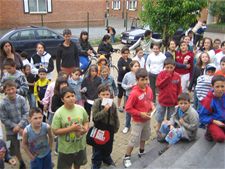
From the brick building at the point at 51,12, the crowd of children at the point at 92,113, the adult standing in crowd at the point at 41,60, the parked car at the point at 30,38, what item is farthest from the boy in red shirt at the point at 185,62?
the brick building at the point at 51,12

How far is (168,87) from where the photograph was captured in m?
5.82

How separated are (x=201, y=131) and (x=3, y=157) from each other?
3.41 meters

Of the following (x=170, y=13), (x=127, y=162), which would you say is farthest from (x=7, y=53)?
(x=170, y=13)

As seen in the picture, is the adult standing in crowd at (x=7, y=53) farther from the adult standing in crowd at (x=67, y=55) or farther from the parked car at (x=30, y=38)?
the parked car at (x=30, y=38)

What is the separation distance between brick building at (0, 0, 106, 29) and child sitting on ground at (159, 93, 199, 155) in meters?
21.8

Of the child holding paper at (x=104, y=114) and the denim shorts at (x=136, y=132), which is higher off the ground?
the child holding paper at (x=104, y=114)

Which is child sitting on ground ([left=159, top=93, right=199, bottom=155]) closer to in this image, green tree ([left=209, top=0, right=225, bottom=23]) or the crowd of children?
the crowd of children

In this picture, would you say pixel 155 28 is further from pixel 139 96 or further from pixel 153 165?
pixel 153 165

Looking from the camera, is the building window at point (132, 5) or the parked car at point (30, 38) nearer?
the parked car at point (30, 38)

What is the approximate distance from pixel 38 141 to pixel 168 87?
9.20 feet

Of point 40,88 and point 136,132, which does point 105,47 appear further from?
point 136,132

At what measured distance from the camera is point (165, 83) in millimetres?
5820

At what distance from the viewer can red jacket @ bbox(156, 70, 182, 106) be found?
5805 mm

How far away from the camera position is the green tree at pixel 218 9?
29466 millimetres
